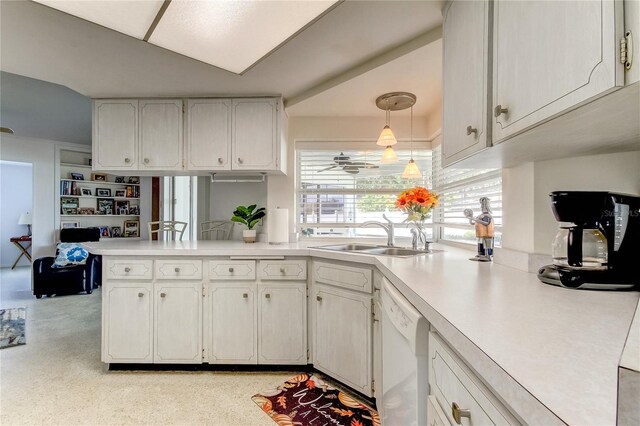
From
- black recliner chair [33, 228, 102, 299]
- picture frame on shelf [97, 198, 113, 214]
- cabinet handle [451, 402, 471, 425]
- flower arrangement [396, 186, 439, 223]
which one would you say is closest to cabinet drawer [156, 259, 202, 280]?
flower arrangement [396, 186, 439, 223]

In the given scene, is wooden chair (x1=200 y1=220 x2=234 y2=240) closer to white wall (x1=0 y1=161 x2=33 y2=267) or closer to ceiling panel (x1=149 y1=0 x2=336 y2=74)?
ceiling panel (x1=149 y1=0 x2=336 y2=74)

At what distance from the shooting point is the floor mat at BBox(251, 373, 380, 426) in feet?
5.74

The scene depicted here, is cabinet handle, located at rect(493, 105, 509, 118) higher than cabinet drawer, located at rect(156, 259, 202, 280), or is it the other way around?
cabinet handle, located at rect(493, 105, 509, 118)

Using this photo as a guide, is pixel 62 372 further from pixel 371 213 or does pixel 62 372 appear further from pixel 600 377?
pixel 600 377

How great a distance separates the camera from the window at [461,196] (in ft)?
6.35

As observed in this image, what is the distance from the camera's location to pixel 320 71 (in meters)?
2.25

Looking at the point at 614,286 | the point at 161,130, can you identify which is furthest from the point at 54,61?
the point at 614,286


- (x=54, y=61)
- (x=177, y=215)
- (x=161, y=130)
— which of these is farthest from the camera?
(x=177, y=215)

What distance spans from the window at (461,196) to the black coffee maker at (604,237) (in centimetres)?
86

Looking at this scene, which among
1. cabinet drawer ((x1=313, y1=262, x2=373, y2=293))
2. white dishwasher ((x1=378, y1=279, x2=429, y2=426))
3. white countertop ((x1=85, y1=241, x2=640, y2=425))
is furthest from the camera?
cabinet drawer ((x1=313, y1=262, x2=373, y2=293))

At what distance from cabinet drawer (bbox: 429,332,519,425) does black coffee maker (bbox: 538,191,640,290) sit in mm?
548

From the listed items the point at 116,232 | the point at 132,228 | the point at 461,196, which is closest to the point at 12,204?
the point at 116,232

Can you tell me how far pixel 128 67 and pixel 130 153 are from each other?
79 centimetres

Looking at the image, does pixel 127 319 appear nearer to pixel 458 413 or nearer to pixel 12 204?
pixel 458 413
